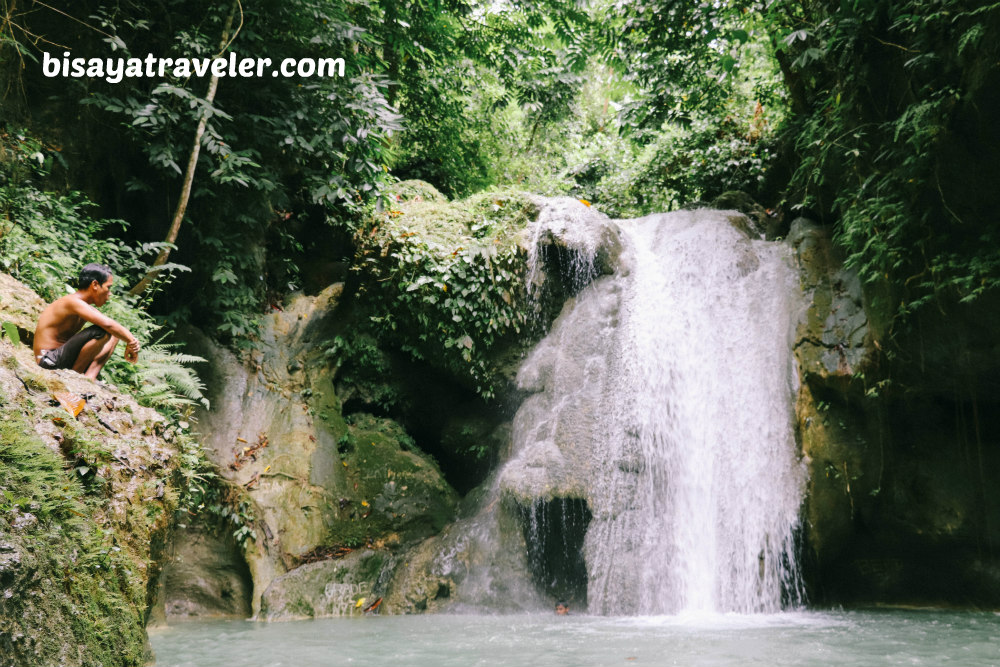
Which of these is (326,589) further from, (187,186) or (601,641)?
(187,186)

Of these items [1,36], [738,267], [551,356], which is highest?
[1,36]

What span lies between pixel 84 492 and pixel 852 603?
7.59 m

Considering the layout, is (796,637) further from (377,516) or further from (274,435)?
(274,435)

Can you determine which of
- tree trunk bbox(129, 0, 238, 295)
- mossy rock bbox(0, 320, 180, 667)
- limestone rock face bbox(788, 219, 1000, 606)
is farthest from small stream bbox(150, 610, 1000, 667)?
tree trunk bbox(129, 0, 238, 295)

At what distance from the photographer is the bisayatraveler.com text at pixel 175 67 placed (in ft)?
24.3

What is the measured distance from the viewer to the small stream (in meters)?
4.12

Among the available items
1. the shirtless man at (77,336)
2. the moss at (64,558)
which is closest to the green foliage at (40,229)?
the shirtless man at (77,336)

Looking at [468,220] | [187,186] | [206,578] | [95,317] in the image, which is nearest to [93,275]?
[95,317]

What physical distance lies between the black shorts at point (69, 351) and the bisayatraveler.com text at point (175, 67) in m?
3.99

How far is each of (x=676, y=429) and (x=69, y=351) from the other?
609 cm

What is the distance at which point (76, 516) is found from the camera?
320 centimetres

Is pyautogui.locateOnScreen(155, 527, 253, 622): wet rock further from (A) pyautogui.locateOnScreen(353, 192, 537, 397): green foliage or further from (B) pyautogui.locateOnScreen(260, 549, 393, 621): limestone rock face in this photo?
(A) pyautogui.locateOnScreen(353, 192, 537, 397): green foliage

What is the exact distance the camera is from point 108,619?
10.4ft

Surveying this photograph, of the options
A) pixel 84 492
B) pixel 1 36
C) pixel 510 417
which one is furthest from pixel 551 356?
pixel 1 36
